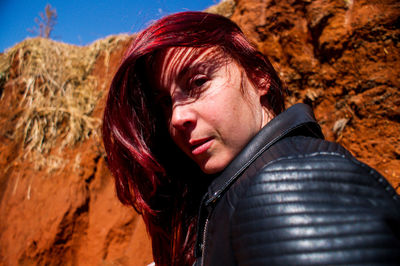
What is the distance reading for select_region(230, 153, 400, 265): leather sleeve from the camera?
0.54 metres

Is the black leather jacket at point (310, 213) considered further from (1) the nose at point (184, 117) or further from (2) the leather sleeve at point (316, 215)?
(1) the nose at point (184, 117)

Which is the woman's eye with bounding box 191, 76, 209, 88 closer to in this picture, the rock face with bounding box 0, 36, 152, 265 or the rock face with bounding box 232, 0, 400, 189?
the rock face with bounding box 232, 0, 400, 189

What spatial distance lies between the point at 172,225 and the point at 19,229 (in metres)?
3.11

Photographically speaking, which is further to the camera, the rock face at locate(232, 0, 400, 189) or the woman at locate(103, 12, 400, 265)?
the rock face at locate(232, 0, 400, 189)

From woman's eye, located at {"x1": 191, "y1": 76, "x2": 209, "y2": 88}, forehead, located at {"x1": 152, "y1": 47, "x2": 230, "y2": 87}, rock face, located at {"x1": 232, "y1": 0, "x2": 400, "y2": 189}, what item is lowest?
rock face, located at {"x1": 232, "y1": 0, "x2": 400, "y2": 189}

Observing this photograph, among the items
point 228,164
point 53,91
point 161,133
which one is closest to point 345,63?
point 161,133

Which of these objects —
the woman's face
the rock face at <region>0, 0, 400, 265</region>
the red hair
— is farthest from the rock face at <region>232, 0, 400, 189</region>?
the woman's face

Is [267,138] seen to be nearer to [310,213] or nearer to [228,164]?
[228,164]

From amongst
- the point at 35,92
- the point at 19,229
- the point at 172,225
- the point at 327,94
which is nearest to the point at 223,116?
the point at 172,225

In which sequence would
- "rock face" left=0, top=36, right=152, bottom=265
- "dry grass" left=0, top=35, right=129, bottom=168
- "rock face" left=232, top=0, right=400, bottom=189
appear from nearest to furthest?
1. "rock face" left=232, top=0, right=400, bottom=189
2. "rock face" left=0, top=36, right=152, bottom=265
3. "dry grass" left=0, top=35, right=129, bottom=168

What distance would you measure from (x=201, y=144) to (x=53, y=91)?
4288 mm

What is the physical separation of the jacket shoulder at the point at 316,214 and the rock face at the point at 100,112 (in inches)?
64.3

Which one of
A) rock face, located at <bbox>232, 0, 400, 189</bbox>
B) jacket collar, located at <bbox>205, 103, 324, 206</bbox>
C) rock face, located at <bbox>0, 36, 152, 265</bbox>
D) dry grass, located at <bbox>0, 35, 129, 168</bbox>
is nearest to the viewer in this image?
jacket collar, located at <bbox>205, 103, 324, 206</bbox>

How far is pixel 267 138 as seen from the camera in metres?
0.91
